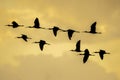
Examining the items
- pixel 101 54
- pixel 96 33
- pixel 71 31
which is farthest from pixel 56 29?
pixel 101 54

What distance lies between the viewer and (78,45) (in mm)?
71250

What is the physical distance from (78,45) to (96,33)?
7481mm

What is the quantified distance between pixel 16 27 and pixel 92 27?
13.9 m

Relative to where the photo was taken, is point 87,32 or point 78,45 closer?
point 87,32

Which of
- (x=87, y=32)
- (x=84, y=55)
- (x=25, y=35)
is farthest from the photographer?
(x=84, y=55)

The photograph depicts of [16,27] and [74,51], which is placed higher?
[16,27]

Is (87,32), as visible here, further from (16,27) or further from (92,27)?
(16,27)

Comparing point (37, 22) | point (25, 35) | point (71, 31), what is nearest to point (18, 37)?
point (25, 35)

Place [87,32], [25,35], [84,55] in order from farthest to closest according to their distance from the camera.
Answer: [84,55]
[25,35]
[87,32]

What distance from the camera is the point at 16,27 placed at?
6531cm

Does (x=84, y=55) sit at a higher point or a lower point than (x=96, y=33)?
lower

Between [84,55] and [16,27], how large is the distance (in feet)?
54.3

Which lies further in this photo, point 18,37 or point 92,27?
point 18,37

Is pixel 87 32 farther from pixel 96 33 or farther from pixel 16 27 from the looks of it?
pixel 16 27
